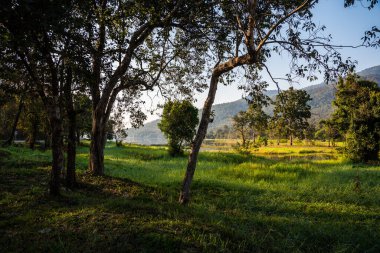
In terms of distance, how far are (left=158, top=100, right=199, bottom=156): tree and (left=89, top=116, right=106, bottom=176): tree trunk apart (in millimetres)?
24008

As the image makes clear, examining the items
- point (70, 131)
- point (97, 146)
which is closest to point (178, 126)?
point (97, 146)

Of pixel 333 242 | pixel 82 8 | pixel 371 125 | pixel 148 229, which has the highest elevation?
pixel 82 8

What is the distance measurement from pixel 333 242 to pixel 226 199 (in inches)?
202

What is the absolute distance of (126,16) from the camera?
11.4 metres

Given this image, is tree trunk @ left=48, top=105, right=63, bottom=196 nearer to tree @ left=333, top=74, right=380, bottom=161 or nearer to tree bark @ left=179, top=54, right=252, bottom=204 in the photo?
tree bark @ left=179, top=54, right=252, bottom=204

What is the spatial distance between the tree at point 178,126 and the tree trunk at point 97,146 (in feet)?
78.8

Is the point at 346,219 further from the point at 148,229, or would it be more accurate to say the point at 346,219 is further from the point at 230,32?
the point at 230,32

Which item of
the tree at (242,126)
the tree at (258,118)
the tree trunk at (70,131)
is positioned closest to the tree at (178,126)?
the tree at (242,126)

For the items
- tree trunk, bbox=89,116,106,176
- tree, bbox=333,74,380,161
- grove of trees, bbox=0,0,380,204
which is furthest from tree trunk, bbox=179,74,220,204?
tree, bbox=333,74,380,161

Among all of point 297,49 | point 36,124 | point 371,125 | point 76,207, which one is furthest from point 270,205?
point 36,124

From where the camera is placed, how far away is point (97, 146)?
15859mm

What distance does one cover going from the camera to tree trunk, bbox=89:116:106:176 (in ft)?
51.4

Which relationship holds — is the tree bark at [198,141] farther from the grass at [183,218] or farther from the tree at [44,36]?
the tree at [44,36]

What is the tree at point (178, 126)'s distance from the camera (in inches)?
1588
